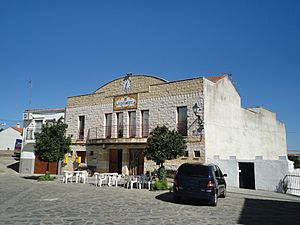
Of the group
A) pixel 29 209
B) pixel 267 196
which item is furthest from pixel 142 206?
pixel 267 196

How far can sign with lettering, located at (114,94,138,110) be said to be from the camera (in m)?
22.8

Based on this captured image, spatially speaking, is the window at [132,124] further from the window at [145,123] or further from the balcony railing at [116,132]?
the window at [145,123]

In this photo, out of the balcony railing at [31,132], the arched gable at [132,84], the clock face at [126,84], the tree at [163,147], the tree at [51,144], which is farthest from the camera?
the balcony railing at [31,132]

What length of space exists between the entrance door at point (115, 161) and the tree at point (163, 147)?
25.4 feet

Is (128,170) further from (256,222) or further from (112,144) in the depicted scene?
(256,222)

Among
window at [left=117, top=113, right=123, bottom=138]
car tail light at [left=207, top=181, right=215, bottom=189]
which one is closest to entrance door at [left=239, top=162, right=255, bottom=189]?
car tail light at [left=207, top=181, right=215, bottom=189]

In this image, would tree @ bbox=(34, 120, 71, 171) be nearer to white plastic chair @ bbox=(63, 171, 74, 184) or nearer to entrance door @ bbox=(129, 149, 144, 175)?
white plastic chair @ bbox=(63, 171, 74, 184)

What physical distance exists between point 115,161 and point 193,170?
13.3 meters

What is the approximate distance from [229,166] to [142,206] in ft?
30.4

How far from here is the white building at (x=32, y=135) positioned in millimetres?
27609

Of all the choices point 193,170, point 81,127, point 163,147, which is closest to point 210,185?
point 193,170

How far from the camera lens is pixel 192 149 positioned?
62.3ft

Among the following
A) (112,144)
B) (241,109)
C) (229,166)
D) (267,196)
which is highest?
(241,109)

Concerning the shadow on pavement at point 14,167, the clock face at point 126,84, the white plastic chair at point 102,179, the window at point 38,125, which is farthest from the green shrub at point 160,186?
the shadow on pavement at point 14,167
